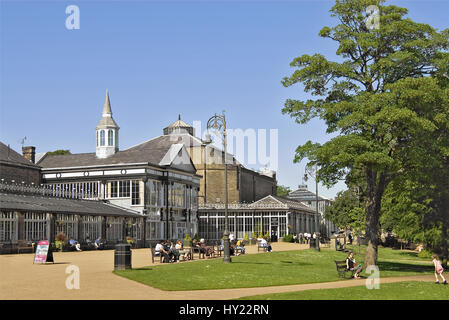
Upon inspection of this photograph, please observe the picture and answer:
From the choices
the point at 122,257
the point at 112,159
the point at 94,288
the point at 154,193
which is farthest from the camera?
the point at 112,159

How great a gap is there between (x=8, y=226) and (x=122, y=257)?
1718cm

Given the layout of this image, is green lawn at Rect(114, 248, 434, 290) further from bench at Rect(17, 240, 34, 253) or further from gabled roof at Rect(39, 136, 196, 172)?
gabled roof at Rect(39, 136, 196, 172)

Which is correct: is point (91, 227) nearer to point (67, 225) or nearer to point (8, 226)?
point (67, 225)

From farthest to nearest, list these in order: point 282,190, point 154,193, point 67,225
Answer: point 282,190
point 154,193
point 67,225

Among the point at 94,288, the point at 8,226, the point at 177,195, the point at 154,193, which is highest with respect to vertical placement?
the point at 154,193

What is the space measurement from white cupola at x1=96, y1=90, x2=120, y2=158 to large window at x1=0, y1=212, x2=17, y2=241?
73.3ft

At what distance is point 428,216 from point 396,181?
9.86 m

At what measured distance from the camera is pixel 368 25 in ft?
102

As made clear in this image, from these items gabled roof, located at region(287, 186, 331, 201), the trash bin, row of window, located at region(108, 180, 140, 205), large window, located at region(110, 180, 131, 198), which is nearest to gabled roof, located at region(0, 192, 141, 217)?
row of window, located at region(108, 180, 140, 205)

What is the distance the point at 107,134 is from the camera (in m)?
62.2

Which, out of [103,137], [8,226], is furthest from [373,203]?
[103,137]

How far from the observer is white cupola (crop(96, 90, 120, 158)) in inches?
2429
